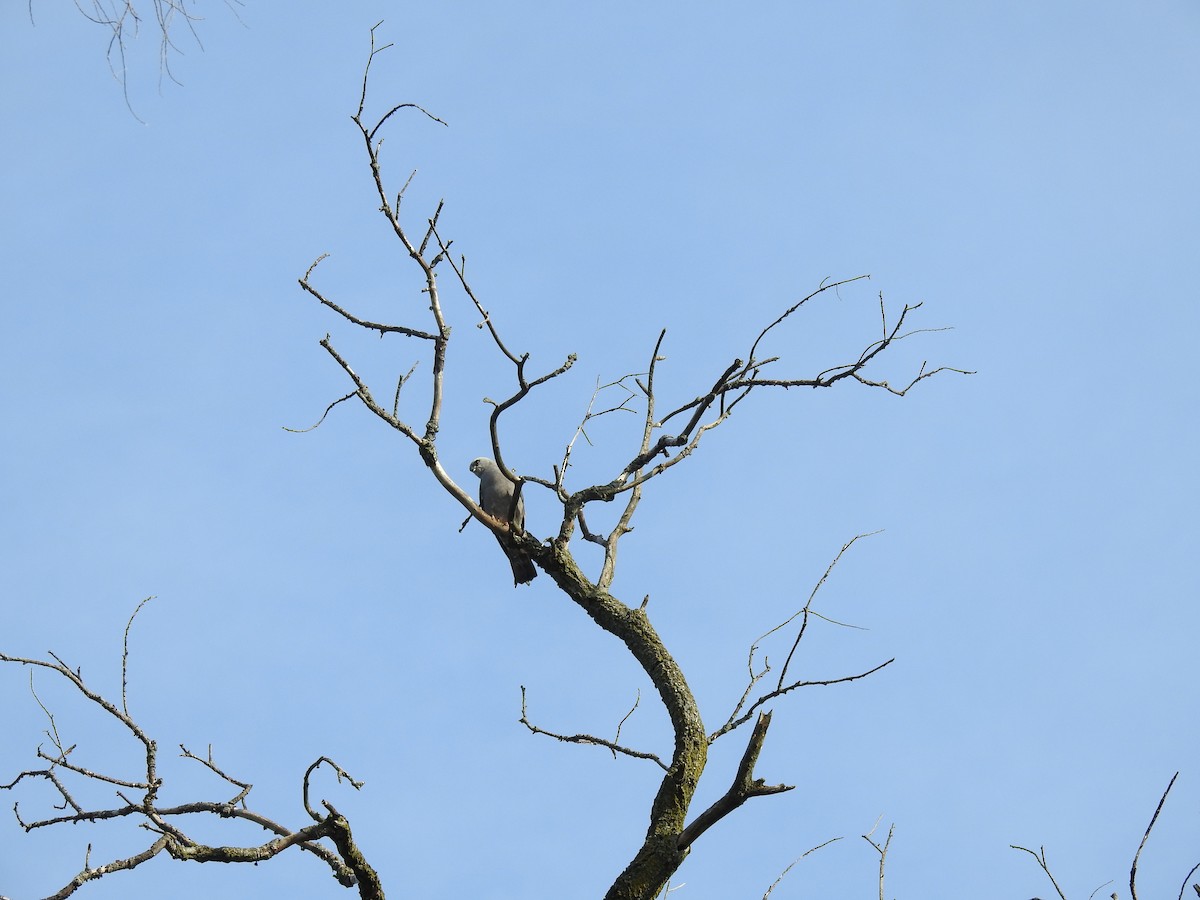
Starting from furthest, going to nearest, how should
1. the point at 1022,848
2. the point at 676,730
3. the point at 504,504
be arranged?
1. the point at 504,504
2. the point at 676,730
3. the point at 1022,848

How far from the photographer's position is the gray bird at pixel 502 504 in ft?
13.9

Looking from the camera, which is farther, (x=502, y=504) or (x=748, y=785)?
(x=502, y=504)

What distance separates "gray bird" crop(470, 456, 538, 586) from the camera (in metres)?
4.24

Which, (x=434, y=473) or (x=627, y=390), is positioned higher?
(x=627, y=390)

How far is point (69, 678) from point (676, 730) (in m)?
1.90

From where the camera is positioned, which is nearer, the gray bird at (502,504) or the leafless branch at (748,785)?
the leafless branch at (748,785)

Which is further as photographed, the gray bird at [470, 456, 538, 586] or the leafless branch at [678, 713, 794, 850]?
the gray bird at [470, 456, 538, 586]

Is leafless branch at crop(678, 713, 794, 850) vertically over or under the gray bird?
under

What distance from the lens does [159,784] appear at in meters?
3.25

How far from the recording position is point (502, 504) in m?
6.41

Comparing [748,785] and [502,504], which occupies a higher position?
[502,504]

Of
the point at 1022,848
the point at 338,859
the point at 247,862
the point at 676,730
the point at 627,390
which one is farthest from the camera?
the point at 627,390

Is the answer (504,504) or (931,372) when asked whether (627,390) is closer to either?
(931,372)

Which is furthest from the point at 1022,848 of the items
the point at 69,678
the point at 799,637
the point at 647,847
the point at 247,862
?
the point at 69,678
